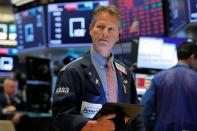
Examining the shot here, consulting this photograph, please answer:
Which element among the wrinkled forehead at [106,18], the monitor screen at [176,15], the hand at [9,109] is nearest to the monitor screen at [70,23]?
the monitor screen at [176,15]

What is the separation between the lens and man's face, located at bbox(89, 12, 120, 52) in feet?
8.16

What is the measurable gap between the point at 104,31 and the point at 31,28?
3877 millimetres

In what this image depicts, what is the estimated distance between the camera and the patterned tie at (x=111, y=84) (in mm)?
2516

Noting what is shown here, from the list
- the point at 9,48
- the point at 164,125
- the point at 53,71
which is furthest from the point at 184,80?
the point at 53,71

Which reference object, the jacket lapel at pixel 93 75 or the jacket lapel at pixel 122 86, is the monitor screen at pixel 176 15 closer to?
the jacket lapel at pixel 122 86

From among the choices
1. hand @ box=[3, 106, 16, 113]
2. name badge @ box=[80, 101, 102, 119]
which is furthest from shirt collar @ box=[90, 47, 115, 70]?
hand @ box=[3, 106, 16, 113]

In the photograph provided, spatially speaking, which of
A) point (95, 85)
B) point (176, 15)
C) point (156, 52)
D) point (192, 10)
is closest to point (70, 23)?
point (156, 52)

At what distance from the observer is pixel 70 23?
18.2 ft

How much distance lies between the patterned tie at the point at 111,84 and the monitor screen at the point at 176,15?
8.14 feet

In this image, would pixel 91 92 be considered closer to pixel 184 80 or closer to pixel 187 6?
pixel 184 80

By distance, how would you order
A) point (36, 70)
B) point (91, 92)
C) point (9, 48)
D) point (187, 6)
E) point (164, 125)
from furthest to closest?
point (36, 70) < point (9, 48) < point (187, 6) < point (164, 125) < point (91, 92)

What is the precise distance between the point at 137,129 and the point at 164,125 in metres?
1.43

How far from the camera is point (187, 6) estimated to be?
15.9 feet

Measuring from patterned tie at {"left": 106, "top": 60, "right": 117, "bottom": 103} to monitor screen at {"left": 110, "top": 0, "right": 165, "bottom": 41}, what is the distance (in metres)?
2.86
